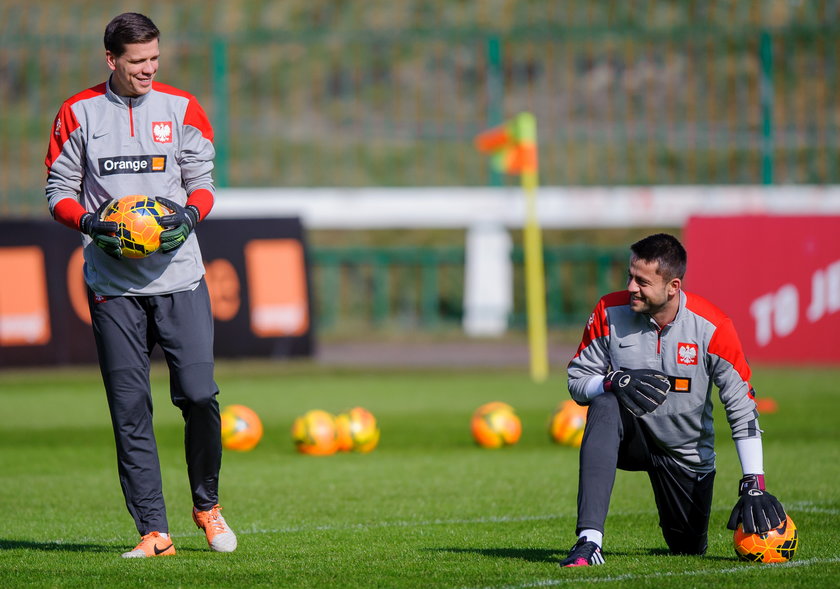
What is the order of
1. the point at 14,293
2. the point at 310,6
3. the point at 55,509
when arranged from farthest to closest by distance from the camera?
the point at 310,6
the point at 14,293
the point at 55,509

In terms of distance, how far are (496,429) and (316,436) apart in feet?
5.18

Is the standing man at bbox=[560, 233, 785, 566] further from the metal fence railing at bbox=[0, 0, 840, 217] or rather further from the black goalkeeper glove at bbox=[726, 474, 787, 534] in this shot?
the metal fence railing at bbox=[0, 0, 840, 217]

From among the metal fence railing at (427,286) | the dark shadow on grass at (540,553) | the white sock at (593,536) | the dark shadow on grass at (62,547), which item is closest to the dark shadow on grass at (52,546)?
the dark shadow on grass at (62,547)

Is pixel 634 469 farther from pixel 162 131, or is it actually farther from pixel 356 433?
pixel 356 433

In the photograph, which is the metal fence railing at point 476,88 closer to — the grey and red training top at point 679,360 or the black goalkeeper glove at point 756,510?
the grey and red training top at point 679,360

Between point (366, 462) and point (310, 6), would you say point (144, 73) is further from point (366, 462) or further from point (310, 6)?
point (310, 6)

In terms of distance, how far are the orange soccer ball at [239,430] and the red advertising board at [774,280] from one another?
7.81 m

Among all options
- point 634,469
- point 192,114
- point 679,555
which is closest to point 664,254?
point 634,469

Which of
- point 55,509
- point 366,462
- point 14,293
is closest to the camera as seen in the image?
point 55,509

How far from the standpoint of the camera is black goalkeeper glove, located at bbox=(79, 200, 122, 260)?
20.7 ft

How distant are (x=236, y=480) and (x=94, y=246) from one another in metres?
3.81

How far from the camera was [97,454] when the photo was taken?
1160 centimetres

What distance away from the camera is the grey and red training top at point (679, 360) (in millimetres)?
6270

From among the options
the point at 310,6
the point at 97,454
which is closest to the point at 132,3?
the point at 310,6
